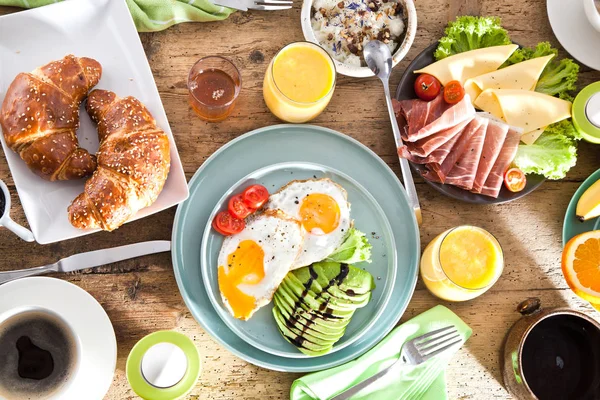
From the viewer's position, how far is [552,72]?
2.65 meters

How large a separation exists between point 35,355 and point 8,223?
0.51m

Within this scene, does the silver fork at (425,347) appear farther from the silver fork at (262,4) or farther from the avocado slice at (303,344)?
the silver fork at (262,4)

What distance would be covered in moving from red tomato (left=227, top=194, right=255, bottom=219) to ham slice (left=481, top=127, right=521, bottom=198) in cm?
98

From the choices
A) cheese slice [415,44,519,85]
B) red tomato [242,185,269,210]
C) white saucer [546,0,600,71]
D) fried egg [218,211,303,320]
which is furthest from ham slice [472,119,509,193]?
red tomato [242,185,269,210]

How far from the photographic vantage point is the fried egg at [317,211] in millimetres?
2406

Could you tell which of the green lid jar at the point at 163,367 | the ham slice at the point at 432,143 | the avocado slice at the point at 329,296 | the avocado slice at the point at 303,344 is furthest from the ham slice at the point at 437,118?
the green lid jar at the point at 163,367

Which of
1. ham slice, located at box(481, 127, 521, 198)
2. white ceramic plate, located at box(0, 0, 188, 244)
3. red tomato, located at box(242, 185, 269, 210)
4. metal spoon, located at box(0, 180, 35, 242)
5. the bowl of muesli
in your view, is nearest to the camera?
metal spoon, located at box(0, 180, 35, 242)

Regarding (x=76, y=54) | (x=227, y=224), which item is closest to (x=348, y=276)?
(x=227, y=224)

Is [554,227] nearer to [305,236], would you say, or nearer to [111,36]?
[305,236]

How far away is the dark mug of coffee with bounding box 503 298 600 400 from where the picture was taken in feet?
7.78

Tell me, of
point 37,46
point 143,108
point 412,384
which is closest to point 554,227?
point 412,384

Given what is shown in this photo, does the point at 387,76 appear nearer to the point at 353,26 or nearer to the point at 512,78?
the point at 353,26

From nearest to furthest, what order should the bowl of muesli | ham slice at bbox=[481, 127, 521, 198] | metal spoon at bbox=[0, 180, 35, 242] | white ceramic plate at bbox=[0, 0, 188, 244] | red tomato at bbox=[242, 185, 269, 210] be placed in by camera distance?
metal spoon at bbox=[0, 180, 35, 242]
white ceramic plate at bbox=[0, 0, 188, 244]
red tomato at bbox=[242, 185, 269, 210]
ham slice at bbox=[481, 127, 521, 198]
the bowl of muesli

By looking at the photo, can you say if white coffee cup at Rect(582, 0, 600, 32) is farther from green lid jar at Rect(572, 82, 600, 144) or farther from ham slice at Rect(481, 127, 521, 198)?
ham slice at Rect(481, 127, 521, 198)
